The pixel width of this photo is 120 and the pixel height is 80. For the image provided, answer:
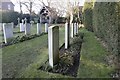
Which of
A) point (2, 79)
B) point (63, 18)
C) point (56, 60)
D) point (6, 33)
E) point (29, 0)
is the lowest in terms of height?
point (2, 79)

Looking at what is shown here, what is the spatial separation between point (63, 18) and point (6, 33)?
84.0 ft

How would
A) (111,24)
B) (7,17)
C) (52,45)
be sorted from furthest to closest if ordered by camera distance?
(7,17), (111,24), (52,45)

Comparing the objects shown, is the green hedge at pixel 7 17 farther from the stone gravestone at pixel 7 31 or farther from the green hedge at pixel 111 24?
the green hedge at pixel 111 24

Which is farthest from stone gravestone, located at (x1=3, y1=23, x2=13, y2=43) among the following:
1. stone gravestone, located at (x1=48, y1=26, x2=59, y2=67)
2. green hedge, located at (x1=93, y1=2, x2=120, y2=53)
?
green hedge, located at (x1=93, y1=2, x2=120, y2=53)

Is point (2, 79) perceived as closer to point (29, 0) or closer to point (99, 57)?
point (99, 57)

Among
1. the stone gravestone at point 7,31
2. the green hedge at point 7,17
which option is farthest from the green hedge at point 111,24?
the green hedge at point 7,17

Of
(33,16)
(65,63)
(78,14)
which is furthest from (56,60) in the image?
(33,16)

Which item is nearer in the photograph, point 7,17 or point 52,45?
point 52,45

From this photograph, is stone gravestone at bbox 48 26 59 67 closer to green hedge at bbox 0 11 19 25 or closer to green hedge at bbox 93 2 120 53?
green hedge at bbox 93 2 120 53

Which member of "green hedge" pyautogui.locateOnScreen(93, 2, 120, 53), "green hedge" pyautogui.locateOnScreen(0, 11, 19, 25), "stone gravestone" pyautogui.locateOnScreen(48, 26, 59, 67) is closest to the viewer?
"stone gravestone" pyautogui.locateOnScreen(48, 26, 59, 67)

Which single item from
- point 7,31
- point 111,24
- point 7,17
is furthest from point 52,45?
point 7,17

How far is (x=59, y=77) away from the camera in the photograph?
463 centimetres

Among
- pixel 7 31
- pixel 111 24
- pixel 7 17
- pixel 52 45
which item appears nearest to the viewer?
pixel 52 45

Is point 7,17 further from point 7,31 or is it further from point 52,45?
point 52,45
